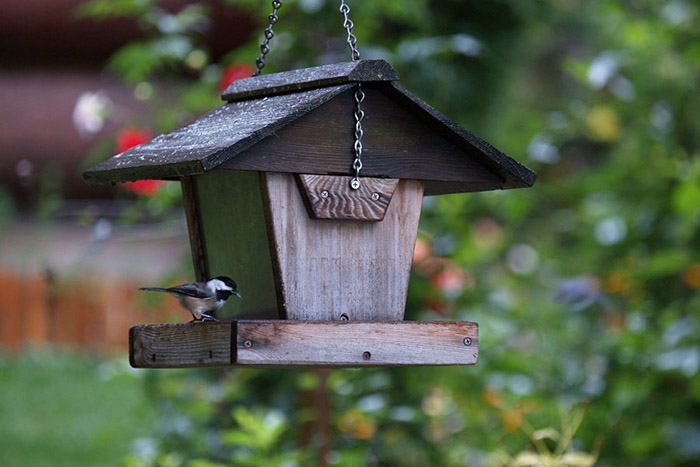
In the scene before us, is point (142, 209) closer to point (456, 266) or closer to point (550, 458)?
point (456, 266)

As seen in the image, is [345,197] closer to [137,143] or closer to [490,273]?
[137,143]

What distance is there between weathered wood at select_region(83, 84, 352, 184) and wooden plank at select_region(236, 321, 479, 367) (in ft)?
1.07

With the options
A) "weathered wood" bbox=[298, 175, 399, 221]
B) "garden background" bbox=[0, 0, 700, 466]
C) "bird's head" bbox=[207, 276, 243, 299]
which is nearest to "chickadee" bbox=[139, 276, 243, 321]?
"bird's head" bbox=[207, 276, 243, 299]

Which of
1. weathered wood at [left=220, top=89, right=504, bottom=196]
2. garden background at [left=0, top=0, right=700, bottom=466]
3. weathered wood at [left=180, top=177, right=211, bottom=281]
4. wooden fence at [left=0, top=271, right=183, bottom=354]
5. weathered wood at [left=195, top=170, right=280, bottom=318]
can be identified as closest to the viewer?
weathered wood at [left=220, top=89, right=504, bottom=196]

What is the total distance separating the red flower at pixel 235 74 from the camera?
3338 millimetres

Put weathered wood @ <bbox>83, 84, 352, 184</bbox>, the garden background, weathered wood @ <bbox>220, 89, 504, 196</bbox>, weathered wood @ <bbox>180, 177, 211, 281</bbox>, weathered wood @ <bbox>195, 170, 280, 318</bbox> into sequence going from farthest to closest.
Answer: the garden background, weathered wood @ <bbox>180, 177, 211, 281</bbox>, weathered wood @ <bbox>195, 170, 280, 318</bbox>, weathered wood @ <bbox>220, 89, 504, 196</bbox>, weathered wood @ <bbox>83, 84, 352, 184</bbox>

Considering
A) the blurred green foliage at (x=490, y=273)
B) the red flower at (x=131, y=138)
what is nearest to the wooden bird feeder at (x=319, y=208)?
the blurred green foliage at (x=490, y=273)

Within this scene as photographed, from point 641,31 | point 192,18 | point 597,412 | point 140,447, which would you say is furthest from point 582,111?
point 140,447

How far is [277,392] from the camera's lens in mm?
3797

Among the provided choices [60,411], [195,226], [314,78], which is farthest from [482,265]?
[60,411]

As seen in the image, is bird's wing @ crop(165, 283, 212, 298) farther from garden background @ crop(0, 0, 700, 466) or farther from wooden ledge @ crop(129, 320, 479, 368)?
garden background @ crop(0, 0, 700, 466)

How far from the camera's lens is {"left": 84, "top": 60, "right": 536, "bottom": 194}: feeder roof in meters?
1.88

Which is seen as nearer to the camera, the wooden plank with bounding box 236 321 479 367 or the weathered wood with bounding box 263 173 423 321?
the wooden plank with bounding box 236 321 479 367

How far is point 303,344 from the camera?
74.5 inches
